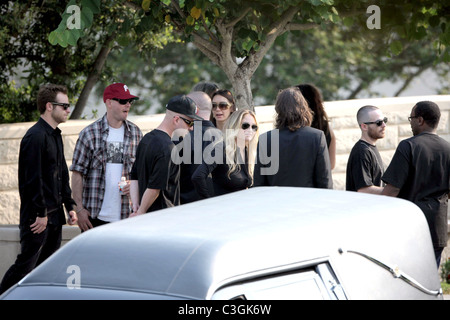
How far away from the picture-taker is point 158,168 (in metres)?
5.95

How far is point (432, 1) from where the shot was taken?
7.31 meters

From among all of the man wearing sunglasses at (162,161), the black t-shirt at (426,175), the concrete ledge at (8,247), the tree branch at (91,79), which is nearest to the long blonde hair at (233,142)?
the man wearing sunglasses at (162,161)

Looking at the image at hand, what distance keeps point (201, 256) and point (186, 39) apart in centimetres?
553

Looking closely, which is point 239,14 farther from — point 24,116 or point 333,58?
point 333,58

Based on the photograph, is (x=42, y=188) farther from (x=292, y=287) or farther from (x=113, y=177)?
(x=292, y=287)

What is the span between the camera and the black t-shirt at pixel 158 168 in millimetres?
5934

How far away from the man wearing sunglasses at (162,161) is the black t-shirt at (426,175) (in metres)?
1.52

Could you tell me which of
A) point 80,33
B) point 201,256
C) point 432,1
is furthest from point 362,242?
point 432,1

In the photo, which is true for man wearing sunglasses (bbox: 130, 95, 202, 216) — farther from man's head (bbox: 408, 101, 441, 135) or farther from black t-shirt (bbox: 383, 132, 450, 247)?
man's head (bbox: 408, 101, 441, 135)

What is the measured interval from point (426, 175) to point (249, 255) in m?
3.46

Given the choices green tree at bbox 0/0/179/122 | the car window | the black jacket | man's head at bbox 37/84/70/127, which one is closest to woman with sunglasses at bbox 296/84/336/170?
man's head at bbox 37/84/70/127

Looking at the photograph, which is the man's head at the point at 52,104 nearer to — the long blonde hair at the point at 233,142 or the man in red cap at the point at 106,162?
the man in red cap at the point at 106,162
